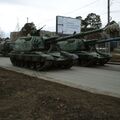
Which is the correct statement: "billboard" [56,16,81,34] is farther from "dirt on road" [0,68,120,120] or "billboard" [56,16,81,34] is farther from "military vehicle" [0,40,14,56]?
"dirt on road" [0,68,120,120]

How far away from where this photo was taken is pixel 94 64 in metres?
21.1

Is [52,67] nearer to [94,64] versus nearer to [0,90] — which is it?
[94,64]

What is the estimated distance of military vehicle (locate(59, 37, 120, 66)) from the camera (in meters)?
20.5

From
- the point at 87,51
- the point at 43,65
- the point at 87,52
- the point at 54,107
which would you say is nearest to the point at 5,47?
the point at 87,51

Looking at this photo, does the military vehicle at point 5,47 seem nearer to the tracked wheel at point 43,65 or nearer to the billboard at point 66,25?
the billboard at point 66,25

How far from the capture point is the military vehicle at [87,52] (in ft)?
67.2

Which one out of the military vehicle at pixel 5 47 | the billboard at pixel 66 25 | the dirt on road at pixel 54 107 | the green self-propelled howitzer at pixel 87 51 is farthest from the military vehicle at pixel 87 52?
the billboard at pixel 66 25

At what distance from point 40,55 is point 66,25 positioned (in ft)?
63.0

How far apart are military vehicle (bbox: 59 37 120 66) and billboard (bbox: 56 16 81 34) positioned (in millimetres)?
12126

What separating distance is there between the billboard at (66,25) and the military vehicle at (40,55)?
14530 millimetres

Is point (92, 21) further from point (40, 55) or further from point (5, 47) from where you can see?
point (40, 55)

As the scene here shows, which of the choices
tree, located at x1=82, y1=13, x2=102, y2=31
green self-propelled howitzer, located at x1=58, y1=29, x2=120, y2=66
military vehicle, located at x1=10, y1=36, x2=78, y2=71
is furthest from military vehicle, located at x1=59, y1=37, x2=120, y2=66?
tree, located at x1=82, y1=13, x2=102, y2=31

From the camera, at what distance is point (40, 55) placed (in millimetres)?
17047

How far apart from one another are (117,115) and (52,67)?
1232 centimetres
